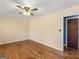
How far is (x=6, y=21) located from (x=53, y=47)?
423 centimetres

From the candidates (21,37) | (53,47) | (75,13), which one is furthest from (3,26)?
(75,13)

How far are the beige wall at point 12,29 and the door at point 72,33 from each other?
14.4 feet

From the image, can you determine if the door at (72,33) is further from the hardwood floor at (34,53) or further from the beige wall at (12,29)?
the beige wall at (12,29)

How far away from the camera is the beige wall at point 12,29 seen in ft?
22.5

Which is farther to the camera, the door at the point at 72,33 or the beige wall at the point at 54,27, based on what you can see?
the door at the point at 72,33

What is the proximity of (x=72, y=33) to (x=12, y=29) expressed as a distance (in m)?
4.81

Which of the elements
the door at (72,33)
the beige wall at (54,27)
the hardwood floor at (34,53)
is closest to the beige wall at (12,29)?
the hardwood floor at (34,53)

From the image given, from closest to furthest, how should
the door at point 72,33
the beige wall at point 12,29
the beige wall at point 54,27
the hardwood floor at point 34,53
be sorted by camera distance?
the hardwood floor at point 34,53, the beige wall at point 54,27, the door at point 72,33, the beige wall at point 12,29

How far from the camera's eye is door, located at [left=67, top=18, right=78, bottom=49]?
5.46 m

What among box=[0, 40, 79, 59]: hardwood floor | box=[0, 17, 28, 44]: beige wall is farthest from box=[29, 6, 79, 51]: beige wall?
box=[0, 17, 28, 44]: beige wall

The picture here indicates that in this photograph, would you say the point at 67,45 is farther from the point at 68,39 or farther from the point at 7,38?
the point at 7,38

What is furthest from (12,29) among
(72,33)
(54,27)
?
(72,33)

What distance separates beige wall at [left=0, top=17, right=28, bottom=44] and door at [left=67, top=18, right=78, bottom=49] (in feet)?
14.4

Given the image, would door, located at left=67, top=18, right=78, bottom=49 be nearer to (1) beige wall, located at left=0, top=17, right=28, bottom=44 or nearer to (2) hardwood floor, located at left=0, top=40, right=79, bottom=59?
(2) hardwood floor, located at left=0, top=40, right=79, bottom=59
